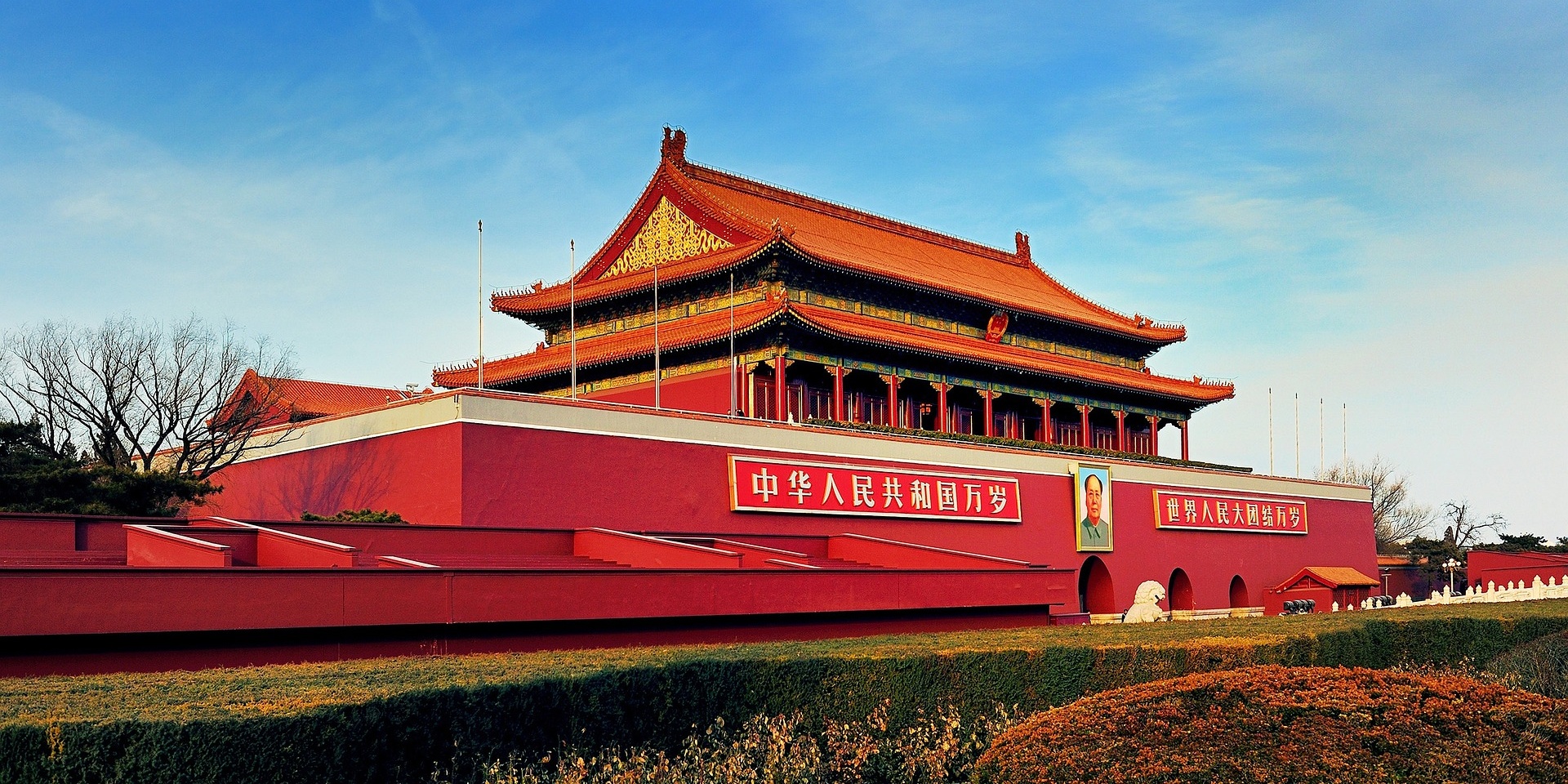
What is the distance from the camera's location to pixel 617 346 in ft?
104

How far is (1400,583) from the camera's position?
48469 millimetres

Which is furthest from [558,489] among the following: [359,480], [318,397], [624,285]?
[318,397]

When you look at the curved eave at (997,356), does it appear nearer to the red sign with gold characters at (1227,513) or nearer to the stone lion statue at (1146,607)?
the red sign with gold characters at (1227,513)

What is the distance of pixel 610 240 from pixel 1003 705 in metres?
25.5

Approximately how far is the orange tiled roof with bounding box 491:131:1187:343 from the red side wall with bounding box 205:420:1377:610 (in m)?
5.80

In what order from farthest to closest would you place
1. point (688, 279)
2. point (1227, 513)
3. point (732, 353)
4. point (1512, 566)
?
1. point (1512, 566)
2. point (1227, 513)
3. point (688, 279)
4. point (732, 353)

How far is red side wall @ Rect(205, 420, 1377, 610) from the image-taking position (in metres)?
21.4

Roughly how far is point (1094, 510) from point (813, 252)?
896cm

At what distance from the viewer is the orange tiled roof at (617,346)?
29266 mm

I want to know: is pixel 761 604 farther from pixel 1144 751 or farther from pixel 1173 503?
pixel 1173 503

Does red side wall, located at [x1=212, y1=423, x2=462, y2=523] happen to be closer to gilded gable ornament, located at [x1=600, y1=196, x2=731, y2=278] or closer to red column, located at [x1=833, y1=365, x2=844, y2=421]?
red column, located at [x1=833, y1=365, x2=844, y2=421]

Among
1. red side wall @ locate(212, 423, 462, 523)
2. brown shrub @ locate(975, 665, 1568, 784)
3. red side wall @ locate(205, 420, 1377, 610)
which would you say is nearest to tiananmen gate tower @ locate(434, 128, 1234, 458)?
red side wall @ locate(205, 420, 1377, 610)

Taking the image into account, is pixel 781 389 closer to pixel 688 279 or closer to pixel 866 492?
pixel 866 492

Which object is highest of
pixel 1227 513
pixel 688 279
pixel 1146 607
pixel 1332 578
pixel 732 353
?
pixel 688 279
